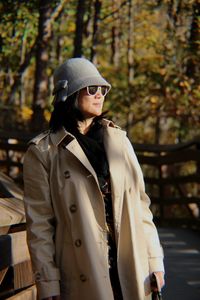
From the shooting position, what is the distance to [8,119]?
17078 millimetres

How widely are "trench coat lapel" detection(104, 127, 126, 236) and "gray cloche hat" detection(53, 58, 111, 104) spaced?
0.23 m

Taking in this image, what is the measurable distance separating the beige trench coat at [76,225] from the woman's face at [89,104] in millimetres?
145

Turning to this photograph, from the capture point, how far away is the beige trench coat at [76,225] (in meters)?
3.39

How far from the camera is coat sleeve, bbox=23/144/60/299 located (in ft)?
11.1

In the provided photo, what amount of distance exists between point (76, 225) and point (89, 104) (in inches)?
22.1

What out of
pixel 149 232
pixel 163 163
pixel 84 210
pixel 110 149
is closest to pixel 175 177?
pixel 163 163

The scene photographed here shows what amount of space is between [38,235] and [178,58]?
14112 mm

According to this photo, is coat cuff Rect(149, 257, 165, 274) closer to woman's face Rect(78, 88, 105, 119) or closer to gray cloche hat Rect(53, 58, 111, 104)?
woman's face Rect(78, 88, 105, 119)

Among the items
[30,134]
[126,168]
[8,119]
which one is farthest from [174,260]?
[8,119]

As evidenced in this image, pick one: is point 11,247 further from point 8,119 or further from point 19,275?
point 8,119

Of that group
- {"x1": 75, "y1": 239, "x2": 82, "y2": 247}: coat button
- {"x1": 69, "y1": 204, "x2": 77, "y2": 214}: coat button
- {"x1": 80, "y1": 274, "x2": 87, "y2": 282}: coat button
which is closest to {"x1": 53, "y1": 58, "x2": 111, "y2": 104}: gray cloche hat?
{"x1": 69, "y1": 204, "x2": 77, "y2": 214}: coat button

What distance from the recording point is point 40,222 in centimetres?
343

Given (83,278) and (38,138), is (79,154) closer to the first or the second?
(38,138)

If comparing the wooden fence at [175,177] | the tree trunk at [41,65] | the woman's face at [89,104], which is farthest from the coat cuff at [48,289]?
the tree trunk at [41,65]
